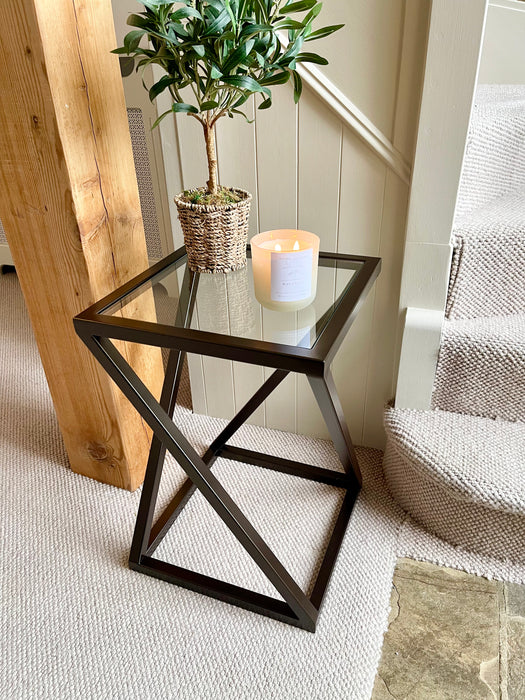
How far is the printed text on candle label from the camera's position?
34.2 inches

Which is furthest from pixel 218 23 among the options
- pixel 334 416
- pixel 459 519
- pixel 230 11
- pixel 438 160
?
pixel 459 519

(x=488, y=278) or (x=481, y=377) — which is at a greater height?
(x=488, y=278)

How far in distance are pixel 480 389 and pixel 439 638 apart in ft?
1.64

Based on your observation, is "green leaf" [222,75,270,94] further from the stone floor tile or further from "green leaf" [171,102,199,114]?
the stone floor tile

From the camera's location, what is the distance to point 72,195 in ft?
3.30

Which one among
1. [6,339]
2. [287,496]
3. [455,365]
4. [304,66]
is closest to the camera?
[304,66]

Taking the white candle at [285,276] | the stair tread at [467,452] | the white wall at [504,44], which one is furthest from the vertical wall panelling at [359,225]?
the white wall at [504,44]

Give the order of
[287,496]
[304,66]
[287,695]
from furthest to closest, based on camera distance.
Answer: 1. [287,496]
2. [304,66]
3. [287,695]

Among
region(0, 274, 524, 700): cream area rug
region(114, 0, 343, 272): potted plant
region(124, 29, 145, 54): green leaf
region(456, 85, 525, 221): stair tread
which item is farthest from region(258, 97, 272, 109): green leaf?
region(0, 274, 524, 700): cream area rug

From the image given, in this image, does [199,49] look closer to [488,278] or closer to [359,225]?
[359,225]

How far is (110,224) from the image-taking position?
1124mm

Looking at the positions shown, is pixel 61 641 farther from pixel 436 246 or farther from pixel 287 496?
pixel 436 246

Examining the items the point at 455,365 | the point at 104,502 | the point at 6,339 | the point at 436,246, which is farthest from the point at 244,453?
the point at 6,339

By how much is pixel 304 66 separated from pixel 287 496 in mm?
935
